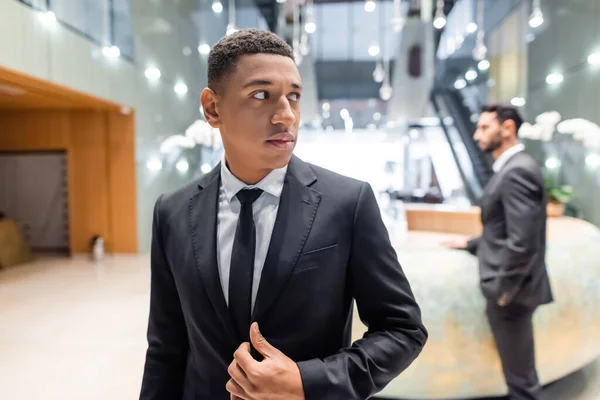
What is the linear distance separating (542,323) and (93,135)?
929 cm

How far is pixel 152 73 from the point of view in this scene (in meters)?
10.1

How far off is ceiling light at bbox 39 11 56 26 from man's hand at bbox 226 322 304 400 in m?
7.37

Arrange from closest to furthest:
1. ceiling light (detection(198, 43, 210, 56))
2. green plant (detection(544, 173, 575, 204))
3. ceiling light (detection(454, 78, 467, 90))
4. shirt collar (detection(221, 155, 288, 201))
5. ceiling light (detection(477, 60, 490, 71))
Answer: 1. shirt collar (detection(221, 155, 288, 201))
2. green plant (detection(544, 173, 575, 204))
3. ceiling light (detection(198, 43, 210, 56))
4. ceiling light (detection(477, 60, 490, 71))
5. ceiling light (detection(454, 78, 467, 90))

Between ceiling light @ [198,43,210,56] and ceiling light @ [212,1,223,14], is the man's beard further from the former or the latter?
ceiling light @ [212,1,223,14]

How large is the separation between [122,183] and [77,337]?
5.39 m

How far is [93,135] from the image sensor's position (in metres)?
9.44

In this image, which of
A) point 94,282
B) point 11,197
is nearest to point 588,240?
point 94,282

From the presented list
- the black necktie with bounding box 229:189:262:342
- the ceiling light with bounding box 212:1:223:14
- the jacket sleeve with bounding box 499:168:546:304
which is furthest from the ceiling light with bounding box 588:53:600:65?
the ceiling light with bounding box 212:1:223:14

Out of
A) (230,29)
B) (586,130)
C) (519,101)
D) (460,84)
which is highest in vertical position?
(460,84)

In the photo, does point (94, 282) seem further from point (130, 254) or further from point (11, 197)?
point (11, 197)

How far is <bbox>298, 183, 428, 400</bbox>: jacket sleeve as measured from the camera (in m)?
0.92

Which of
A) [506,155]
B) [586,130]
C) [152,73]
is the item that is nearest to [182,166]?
[152,73]

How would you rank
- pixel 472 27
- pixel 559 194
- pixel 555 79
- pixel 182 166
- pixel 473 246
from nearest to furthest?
pixel 473 246 → pixel 559 194 → pixel 555 79 → pixel 182 166 → pixel 472 27

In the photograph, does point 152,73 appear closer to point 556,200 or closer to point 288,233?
point 556,200
